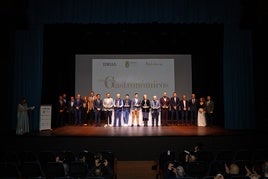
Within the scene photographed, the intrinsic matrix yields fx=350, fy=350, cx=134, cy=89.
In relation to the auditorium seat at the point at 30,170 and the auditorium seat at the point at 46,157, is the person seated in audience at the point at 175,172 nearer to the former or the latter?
the auditorium seat at the point at 30,170

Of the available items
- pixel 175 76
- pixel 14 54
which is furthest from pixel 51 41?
pixel 175 76

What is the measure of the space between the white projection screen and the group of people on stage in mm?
545

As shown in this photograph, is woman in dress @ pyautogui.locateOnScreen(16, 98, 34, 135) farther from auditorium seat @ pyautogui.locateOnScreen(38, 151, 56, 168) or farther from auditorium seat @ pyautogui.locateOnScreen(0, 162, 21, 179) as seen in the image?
auditorium seat @ pyautogui.locateOnScreen(0, 162, 21, 179)

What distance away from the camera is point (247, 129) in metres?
13.8

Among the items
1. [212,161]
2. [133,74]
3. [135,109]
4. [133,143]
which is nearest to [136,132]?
[133,143]

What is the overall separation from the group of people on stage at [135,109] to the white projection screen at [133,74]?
0.55 metres

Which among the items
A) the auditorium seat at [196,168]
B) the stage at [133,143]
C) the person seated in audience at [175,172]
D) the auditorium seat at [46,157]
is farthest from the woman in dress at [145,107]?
the person seated in audience at [175,172]

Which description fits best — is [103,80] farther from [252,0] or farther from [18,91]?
[252,0]

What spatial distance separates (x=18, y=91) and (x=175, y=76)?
715 cm

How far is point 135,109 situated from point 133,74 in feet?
6.70

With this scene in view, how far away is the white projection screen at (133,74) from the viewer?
16375mm

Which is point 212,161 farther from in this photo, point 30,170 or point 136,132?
point 136,132

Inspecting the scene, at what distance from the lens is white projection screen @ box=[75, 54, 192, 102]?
1638cm

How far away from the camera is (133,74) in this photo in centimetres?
1650
